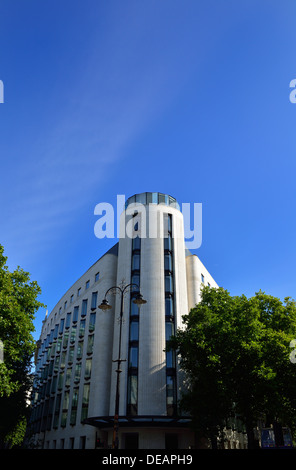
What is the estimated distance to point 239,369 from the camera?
97.2 feet

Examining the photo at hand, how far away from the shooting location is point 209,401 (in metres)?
30.4

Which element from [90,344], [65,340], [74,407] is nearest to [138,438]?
[74,407]

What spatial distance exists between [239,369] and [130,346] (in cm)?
1436

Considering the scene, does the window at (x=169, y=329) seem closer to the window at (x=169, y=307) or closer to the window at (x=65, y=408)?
the window at (x=169, y=307)

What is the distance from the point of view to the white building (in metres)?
→ 36.2

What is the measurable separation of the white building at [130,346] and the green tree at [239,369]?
5591 millimetres

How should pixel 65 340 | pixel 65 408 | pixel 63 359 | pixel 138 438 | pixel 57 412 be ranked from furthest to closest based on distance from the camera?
pixel 65 340, pixel 63 359, pixel 57 412, pixel 65 408, pixel 138 438

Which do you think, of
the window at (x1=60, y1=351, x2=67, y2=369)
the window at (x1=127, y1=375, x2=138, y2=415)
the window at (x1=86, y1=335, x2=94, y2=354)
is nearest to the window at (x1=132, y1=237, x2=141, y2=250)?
the window at (x1=86, y1=335, x2=94, y2=354)

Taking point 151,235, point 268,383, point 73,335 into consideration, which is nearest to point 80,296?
point 73,335

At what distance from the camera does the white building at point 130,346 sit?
3625 cm

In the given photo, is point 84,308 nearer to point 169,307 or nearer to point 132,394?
point 169,307

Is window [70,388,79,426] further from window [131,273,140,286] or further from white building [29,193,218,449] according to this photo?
window [131,273,140,286]
